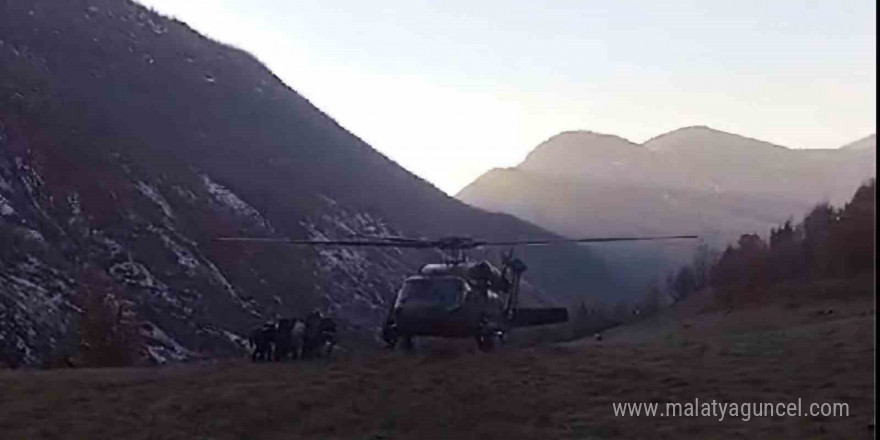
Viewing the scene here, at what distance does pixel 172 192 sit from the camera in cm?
7038

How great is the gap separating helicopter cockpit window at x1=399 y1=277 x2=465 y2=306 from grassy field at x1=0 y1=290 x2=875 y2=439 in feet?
8.12

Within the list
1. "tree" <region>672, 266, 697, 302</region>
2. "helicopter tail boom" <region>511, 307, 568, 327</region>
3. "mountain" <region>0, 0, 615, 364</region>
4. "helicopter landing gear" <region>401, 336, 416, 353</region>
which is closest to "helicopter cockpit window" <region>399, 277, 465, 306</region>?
"helicopter landing gear" <region>401, 336, 416, 353</region>

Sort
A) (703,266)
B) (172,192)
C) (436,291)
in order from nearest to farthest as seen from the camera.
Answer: (436,291), (172,192), (703,266)

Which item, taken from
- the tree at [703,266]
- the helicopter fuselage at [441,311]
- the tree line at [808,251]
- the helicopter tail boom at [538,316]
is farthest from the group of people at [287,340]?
the tree at [703,266]

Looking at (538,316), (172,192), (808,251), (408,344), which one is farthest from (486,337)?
(172,192)

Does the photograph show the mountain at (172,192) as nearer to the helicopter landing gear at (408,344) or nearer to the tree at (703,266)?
the tree at (703,266)

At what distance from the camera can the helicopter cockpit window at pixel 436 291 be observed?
2559 cm

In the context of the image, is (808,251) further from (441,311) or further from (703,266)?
(441,311)

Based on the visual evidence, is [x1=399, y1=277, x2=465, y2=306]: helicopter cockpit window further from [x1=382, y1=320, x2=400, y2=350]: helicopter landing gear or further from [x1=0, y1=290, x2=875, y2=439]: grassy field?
[x1=0, y1=290, x2=875, y2=439]: grassy field

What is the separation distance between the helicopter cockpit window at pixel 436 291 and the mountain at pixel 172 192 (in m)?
22.1

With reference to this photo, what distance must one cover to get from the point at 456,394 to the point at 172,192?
5476 centimetres

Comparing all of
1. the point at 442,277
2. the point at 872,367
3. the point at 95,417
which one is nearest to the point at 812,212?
the point at 442,277

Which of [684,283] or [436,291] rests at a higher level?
[436,291]

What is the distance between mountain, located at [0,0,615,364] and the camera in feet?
179
